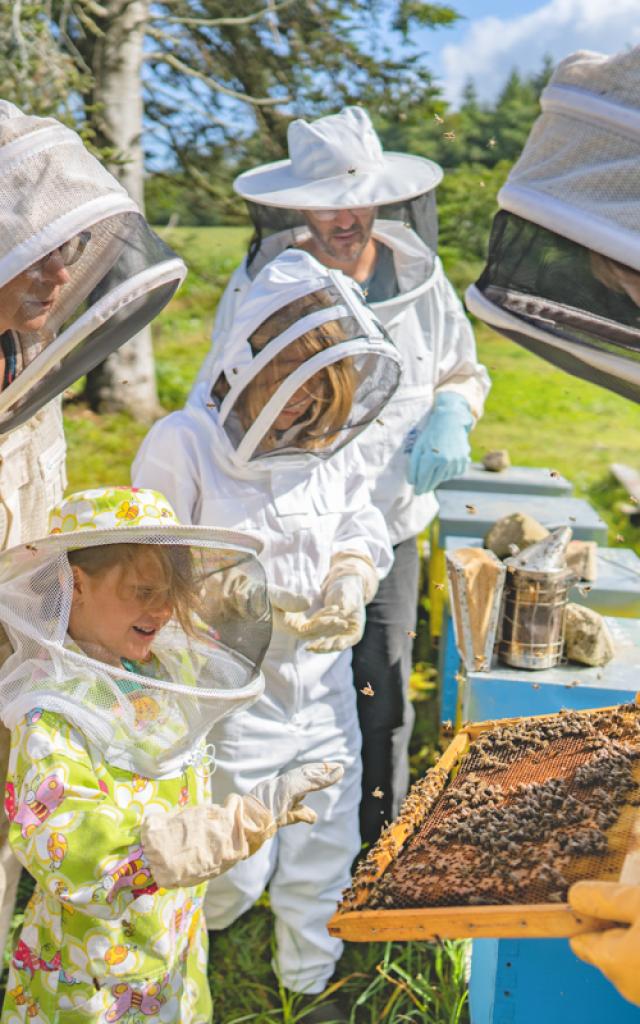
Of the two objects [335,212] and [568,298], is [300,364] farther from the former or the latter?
[335,212]

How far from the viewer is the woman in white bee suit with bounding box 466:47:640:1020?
5.19 feet

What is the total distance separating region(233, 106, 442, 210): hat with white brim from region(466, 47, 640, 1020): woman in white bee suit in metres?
1.66

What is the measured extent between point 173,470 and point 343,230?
4.73 feet

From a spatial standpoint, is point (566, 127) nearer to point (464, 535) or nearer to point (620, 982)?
point (620, 982)

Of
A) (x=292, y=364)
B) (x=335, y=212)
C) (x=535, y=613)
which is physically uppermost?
(x=335, y=212)

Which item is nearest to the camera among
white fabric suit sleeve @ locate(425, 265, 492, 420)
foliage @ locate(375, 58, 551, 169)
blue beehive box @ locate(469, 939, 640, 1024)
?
blue beehive box @ locate(469, 939, 640, 1024)

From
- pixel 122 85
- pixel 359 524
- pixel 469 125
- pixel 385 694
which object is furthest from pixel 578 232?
pixel 469 125

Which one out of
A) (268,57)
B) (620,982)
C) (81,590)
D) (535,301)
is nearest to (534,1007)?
(620,982)

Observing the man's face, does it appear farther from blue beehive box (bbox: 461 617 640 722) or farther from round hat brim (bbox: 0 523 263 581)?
round hat brim (bbox: 0 523 263 581)

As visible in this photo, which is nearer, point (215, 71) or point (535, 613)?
point (535, 613)

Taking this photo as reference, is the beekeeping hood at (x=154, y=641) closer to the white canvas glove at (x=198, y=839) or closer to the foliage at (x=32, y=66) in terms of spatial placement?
the white canvas glove at (x=198, y=839)

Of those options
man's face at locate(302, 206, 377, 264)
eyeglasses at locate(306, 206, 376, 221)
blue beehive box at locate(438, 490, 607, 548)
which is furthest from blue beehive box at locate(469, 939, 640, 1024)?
eyeglasses at locate(306, 206, 376, 221)

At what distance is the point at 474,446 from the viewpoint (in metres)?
10.4

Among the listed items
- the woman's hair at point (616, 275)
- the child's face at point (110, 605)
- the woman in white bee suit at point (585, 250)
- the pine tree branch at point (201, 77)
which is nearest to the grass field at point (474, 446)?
the pine tree branch at point (201, 77)
